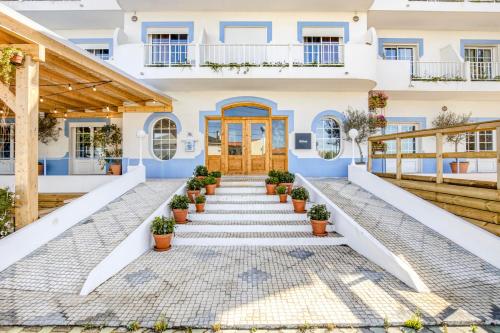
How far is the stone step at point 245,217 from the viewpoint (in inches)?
263

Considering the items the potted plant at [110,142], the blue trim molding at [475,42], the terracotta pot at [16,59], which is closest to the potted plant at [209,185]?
the terracotta pot at [16,59]

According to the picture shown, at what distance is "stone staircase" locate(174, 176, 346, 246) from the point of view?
579cm

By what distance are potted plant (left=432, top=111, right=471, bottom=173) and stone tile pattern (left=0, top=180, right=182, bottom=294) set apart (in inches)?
419

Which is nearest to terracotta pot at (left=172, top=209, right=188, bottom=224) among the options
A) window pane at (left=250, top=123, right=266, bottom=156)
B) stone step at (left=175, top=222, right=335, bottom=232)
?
stone step at (left=175, top=222, right=335, bottom=232)

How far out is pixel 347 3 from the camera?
33.1ft

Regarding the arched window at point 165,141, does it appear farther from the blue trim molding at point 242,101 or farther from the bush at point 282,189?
the bush at point 282,189

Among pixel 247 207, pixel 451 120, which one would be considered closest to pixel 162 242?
pixel 247 207

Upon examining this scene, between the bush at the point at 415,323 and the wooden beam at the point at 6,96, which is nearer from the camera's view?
the bush at the point at 415,323

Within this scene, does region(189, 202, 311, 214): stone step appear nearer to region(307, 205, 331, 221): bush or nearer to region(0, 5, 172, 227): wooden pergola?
region(307, 205, 331, 221): bush

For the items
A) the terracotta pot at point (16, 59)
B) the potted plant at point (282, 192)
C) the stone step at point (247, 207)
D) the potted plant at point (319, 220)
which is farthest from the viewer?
the potted plant at point (282, 192)

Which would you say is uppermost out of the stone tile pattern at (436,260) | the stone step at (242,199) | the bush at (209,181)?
the bush at (209,181)

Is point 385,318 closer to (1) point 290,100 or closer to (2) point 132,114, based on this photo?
(1) point 290,100

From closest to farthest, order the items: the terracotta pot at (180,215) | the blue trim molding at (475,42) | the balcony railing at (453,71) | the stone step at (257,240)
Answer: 1. the stone step at (257,240)
2. the terracotta pot at (180,215)
3. the balcony railing at (453,71)
4. the blue trim molding at (475,42)

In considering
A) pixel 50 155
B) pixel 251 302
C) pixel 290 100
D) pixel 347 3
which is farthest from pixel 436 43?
pixel 50 155
